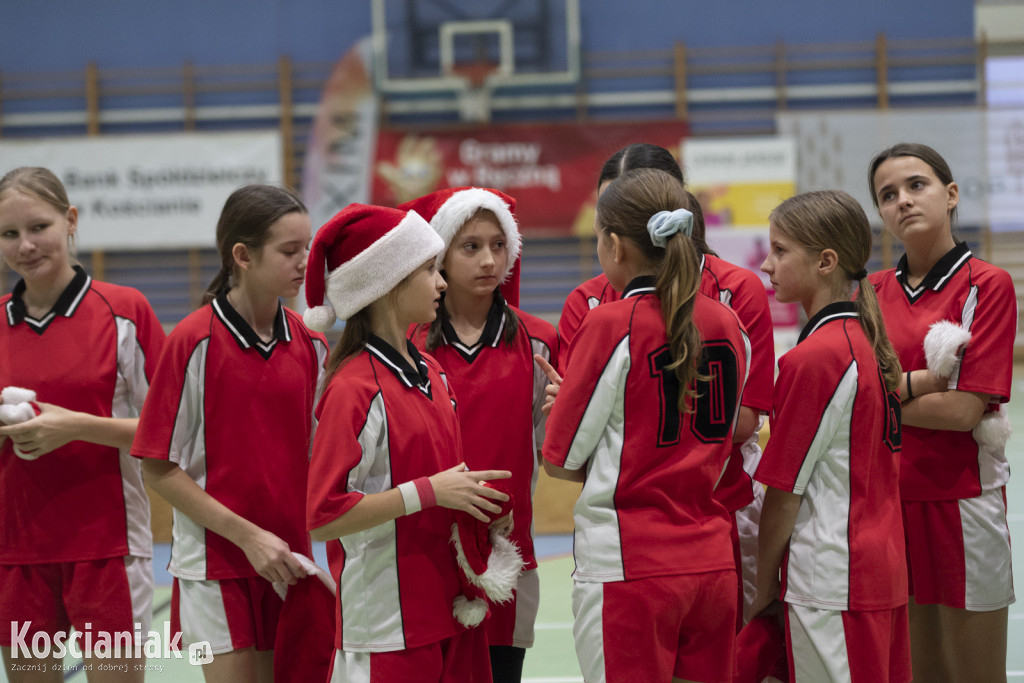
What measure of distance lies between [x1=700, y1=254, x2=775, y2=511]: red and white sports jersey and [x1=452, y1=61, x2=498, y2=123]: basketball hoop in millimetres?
7332

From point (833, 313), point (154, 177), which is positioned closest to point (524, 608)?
point (833, 313)

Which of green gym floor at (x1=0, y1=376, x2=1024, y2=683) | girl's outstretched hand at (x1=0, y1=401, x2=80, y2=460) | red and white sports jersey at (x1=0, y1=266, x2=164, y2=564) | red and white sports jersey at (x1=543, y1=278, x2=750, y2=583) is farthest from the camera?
green gym floor at (x1=0, y1=376, x2=1024, y2=683)

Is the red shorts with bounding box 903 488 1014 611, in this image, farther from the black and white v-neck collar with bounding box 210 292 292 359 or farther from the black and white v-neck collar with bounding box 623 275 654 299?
the black and white v-neck collar with bounding box 210 292 292 359

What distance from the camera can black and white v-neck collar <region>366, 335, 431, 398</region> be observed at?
5.56ft

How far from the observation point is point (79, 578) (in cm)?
214

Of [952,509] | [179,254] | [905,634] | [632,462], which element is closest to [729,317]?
[632,462]

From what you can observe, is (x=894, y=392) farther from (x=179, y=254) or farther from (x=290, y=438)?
(x=179, y=254)

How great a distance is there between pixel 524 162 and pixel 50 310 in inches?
280

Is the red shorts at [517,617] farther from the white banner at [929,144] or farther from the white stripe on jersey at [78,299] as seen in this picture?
the white banner at [929,144]

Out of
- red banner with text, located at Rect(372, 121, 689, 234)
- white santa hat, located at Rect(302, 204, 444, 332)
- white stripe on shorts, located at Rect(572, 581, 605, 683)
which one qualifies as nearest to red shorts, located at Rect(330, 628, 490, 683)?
white stripe on shorts, located at Rect(572, 581, 605, 683)

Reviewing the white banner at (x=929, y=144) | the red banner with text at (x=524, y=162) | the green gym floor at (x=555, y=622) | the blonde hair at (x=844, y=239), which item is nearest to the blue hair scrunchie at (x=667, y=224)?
the blonde hair at (x=844, y=239)

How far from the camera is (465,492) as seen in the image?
5.33 ft

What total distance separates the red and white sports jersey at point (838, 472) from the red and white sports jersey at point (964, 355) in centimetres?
48

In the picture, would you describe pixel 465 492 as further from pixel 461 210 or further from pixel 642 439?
pixel 461 210
